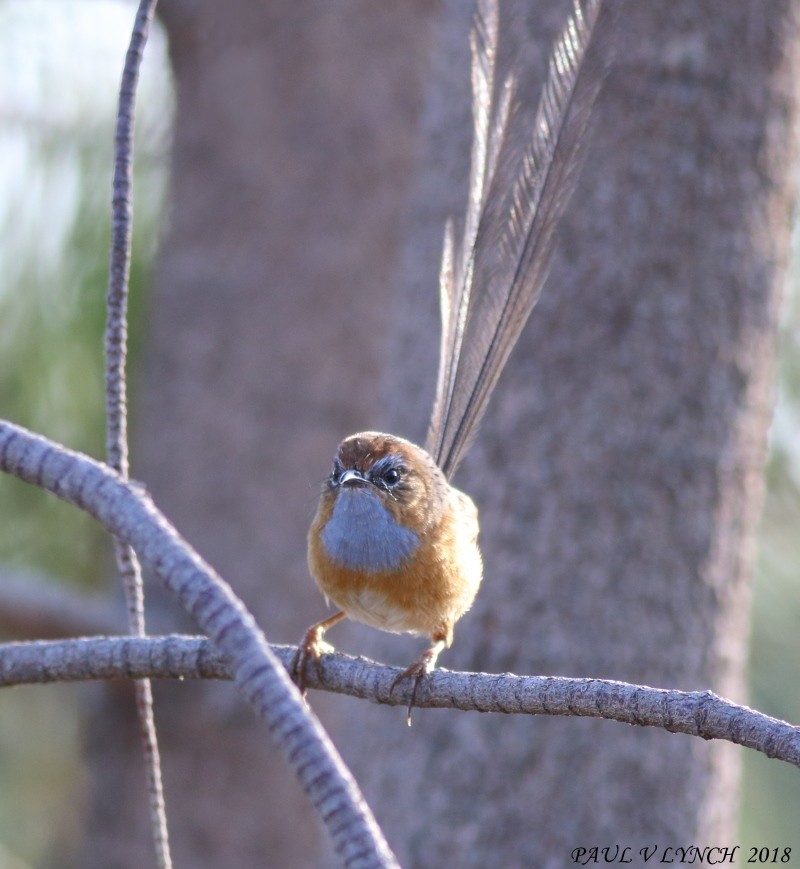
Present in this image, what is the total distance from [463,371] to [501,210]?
348 mm

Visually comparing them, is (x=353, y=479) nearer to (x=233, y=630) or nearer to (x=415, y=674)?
(x=415, y=674)

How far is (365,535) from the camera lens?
259 centimetres

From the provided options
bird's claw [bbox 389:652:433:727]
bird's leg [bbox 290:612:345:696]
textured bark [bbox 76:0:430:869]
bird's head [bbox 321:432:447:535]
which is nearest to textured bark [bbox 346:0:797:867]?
bird's head [bbox 321:432:447:535]

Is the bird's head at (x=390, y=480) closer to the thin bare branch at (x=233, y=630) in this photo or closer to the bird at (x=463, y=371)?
the bird at (x=463, y=371)

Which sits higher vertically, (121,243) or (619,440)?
(121,243)

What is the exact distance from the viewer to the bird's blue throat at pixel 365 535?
2551mm

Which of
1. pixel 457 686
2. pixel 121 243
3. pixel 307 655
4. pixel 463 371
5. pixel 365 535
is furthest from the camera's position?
pixel 365 535

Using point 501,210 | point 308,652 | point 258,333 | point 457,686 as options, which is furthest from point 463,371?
point 258,333

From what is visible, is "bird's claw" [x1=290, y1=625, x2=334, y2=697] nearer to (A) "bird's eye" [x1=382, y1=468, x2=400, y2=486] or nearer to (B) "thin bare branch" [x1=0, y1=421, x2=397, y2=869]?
(A) "bird's eye" [x1=382, y1=468, x2=400, y2=486]

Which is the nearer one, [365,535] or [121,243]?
[121,243]

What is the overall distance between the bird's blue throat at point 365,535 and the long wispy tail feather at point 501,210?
229mm

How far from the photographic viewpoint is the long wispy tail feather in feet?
6.88

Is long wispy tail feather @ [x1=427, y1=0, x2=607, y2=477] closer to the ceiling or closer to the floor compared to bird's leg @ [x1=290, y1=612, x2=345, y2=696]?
closer to the ceiling

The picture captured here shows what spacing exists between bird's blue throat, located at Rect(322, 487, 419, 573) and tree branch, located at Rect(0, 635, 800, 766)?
416 mm
